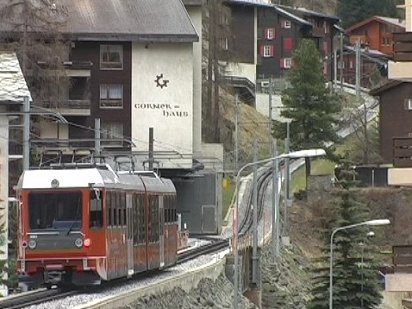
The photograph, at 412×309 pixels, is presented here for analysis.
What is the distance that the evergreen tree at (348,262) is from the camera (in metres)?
51.9

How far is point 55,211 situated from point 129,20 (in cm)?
4961

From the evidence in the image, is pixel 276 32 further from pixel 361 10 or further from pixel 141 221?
pixel 141 221

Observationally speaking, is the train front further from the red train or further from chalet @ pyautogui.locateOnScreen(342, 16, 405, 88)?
chalet @ pyautogui.locateOnScreen(342, 16, 405, 88)

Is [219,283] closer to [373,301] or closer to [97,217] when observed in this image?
[373,301]

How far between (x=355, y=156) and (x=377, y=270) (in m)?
52.4

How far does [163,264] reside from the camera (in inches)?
1722

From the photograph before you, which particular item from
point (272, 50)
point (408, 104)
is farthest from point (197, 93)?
point (272, 50)

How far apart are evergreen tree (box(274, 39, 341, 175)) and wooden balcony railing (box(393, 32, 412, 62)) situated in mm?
64868

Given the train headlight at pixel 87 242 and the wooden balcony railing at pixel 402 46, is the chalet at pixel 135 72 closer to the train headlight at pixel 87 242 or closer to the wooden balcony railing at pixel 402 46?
the train headlight at pixel 87 242

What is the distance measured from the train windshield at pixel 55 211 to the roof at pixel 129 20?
46.2 meters

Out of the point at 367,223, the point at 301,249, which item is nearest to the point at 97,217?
the point at 367,223

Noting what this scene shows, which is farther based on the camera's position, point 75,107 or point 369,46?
point 369,46

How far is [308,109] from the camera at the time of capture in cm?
9369

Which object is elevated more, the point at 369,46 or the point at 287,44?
the point at 369,46
